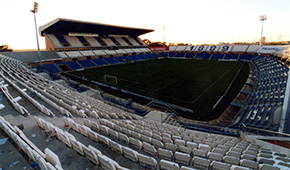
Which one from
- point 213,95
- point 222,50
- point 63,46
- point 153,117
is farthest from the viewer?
point 222,50

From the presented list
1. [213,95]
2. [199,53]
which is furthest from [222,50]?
[213,95]

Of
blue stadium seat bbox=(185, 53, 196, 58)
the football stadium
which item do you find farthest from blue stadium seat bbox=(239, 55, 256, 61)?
the football stadium

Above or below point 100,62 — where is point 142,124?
below

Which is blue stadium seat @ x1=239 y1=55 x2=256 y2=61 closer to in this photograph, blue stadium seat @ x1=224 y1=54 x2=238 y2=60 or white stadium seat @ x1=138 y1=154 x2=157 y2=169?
blue stadium seat @ x1=224 y1=54 x2=238 y2=60

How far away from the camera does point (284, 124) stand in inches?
347

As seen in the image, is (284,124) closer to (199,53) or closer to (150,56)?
(150,56)

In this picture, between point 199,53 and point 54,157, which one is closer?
point 54,157

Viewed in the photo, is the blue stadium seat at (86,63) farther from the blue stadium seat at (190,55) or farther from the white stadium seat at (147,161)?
the white stadium seat at (147,161)

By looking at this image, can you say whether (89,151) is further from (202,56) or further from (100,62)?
(202,56)

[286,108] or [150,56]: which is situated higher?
[150,56]

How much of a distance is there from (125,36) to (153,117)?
186 ft

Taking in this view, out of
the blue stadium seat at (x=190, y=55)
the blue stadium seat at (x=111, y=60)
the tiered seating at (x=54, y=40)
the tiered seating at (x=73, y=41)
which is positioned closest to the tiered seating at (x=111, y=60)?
the blue stadium seat at (x=111, y=60)

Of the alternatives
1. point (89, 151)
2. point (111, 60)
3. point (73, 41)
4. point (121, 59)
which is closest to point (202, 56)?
point (121, 59)

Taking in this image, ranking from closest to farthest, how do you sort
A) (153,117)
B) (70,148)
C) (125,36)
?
(70,148), (153,117), (125,36)
